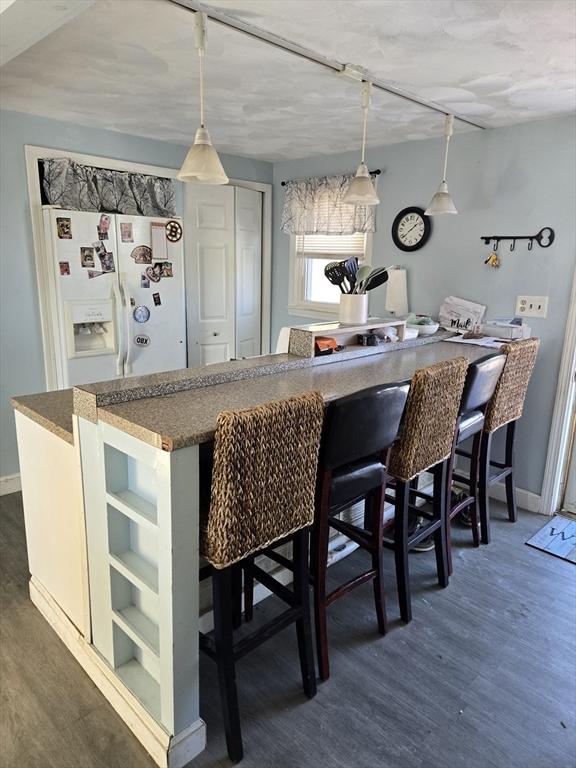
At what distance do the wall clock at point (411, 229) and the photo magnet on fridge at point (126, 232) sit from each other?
1.83 meters

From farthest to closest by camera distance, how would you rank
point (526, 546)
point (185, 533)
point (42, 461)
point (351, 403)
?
point (526, 546)
point (42, 461)
point (351, 403)
point (185, 533)

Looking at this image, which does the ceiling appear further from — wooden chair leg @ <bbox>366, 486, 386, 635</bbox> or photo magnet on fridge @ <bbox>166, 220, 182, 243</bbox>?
wooden chair leg @ <bbox>366, 486, 386, 635</bbox>

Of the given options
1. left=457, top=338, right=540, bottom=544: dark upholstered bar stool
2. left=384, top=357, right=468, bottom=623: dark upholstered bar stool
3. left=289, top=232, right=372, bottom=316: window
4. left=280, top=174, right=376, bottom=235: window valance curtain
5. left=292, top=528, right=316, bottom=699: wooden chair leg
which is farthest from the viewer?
left=289, top=232, right=372, bottom=316: window

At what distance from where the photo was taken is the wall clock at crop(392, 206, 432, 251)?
3.44 meters

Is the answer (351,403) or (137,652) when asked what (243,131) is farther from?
(137,652)

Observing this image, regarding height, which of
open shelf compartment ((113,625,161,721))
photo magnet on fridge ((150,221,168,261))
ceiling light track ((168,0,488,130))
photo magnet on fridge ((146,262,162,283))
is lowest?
open shelf compartment ((113,625,161,721))

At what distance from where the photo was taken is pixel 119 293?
3299mm

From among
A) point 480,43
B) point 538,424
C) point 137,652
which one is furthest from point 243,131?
point 137,652

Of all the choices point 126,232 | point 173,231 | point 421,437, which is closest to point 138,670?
point 421,437

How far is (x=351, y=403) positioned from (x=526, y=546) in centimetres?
184

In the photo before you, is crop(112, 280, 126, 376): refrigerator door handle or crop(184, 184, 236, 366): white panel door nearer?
crop(112, 280, 126, 376): refrigerator door handle

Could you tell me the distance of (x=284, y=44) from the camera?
6.20 feet

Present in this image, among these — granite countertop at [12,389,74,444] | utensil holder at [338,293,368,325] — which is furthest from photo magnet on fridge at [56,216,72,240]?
utensil holder at [338,293,368,325]

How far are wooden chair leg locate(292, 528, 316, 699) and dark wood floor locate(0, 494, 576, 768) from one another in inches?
3.3
